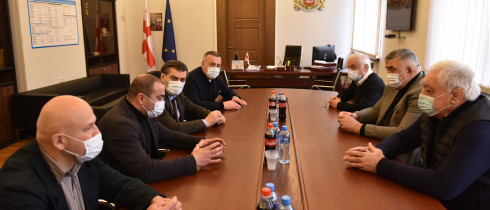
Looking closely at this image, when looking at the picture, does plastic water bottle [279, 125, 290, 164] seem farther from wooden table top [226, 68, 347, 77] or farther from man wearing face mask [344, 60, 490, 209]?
wooden table top [226, 68, 347, 77]

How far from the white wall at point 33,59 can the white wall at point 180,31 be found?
87.6 inches

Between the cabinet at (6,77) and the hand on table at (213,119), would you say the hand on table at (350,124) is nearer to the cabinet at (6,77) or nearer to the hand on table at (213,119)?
the hand on table at (213,119)

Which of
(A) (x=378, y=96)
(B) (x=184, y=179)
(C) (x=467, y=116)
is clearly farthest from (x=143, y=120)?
(A) (x=378, y=96)

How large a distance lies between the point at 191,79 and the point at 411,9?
10.7 feet

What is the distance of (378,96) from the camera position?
11.9 ft

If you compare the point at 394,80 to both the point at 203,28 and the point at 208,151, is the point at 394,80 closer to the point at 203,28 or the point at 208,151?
the point at 208,151

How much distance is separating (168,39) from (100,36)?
5.33 feet

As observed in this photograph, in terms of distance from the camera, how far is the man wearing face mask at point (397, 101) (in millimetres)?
2561

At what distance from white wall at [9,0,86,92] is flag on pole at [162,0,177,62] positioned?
2.47 meters

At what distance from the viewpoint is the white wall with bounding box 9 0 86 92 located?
195 inches

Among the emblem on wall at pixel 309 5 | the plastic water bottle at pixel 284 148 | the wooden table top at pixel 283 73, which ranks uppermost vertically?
the emblem on wall at pixel 309 5

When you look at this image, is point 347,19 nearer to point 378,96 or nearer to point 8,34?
point 378,96

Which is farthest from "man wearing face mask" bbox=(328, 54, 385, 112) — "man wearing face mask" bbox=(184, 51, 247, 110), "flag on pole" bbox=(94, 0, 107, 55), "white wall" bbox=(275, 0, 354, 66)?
"flag on pole" bbox=(94, 0, 107, 55)

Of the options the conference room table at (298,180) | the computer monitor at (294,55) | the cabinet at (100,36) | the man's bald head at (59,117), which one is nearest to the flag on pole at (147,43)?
the cabinet at (100,36)
